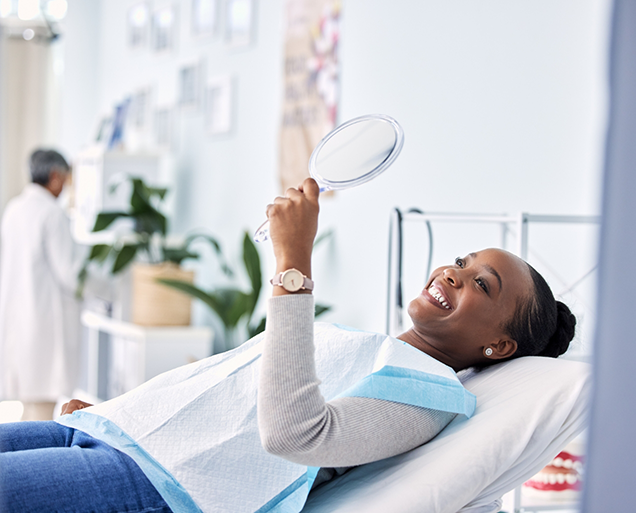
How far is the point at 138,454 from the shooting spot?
1.11 m

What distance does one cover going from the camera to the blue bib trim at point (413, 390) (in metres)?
1.05

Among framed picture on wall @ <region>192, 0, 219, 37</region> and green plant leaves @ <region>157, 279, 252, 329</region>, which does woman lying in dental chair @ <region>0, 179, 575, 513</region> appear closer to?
green plant leaves @ <region>157, 279, 252, 329</region>

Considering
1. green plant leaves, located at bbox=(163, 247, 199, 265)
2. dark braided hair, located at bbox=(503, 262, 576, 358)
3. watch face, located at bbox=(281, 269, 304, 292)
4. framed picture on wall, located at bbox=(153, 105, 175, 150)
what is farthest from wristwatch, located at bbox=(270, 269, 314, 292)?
framed picture on wall, located at bbox=(153, 105, 175, 150)

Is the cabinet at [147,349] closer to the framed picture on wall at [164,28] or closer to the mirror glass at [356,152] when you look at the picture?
the framed picture on wall at [164,28]

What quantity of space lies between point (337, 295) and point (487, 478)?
1.93 meters

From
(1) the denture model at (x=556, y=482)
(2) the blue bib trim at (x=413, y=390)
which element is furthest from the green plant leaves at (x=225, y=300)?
(2) the blue bib trim at (x=413, y=390)

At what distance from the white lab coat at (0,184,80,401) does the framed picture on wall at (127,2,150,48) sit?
1.91 meters

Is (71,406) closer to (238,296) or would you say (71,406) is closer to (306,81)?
(238,296)

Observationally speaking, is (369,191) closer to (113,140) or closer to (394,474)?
(394,474)

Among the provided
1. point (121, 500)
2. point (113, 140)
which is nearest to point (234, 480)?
point (121, 500)

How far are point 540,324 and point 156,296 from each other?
8.17ft

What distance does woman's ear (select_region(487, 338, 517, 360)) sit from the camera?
4.26 feet

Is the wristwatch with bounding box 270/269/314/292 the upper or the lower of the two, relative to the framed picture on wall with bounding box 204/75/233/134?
lower

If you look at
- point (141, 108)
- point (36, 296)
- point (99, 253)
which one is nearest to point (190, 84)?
point (141, 108)
